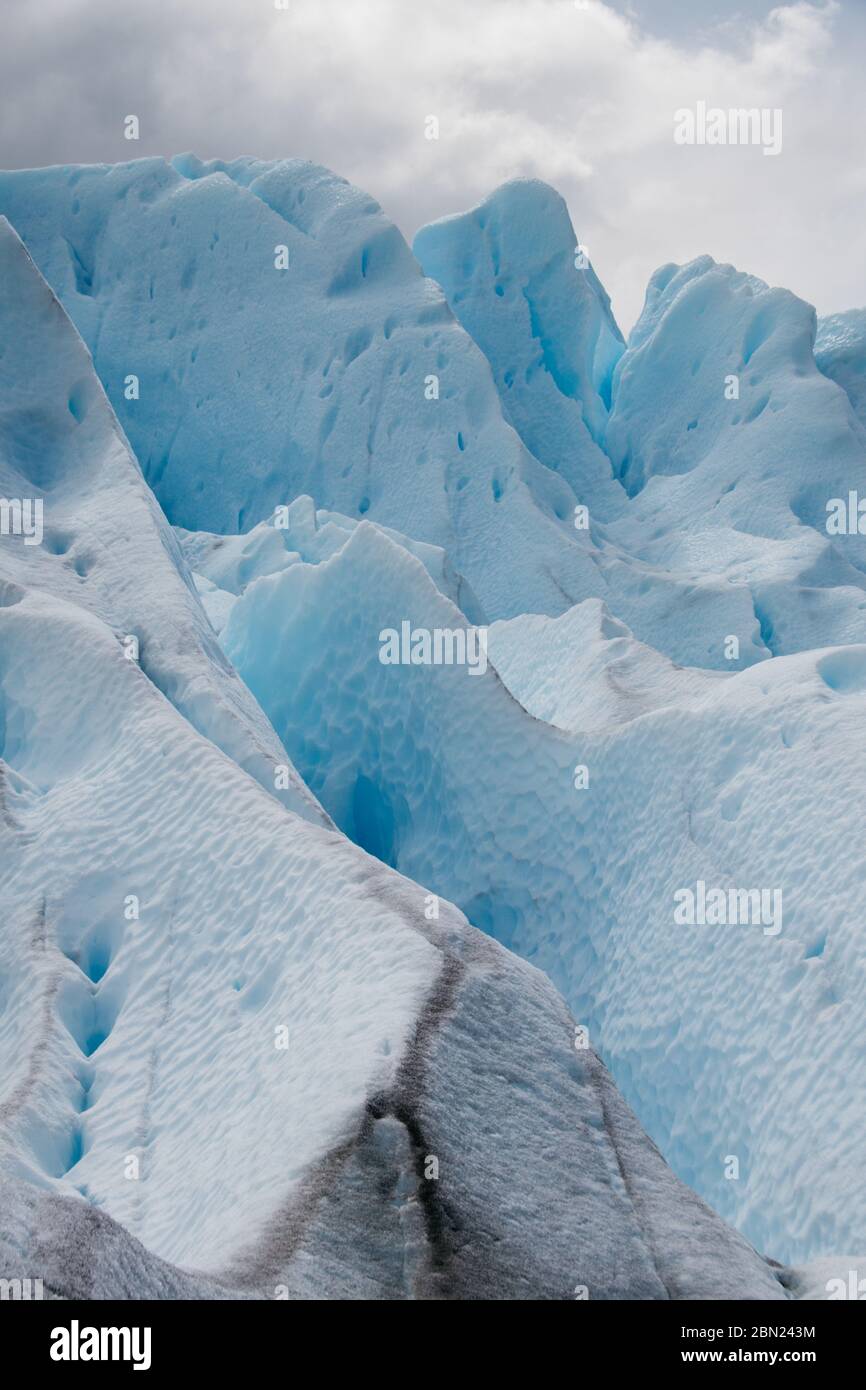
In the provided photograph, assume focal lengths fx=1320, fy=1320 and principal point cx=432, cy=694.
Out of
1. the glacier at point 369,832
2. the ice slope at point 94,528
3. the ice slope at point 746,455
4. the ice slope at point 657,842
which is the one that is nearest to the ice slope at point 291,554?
the glacier at point 369,832

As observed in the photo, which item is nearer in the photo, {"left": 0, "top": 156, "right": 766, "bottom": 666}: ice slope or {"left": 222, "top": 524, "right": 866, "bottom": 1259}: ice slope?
{"left": 222, "top": 524, "right": 866, "bottom": 1259}: ice slope

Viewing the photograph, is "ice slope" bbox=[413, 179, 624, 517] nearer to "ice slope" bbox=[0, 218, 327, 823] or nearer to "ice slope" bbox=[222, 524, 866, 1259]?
"ice slope" bbox=[222, 524, 866, 1259]

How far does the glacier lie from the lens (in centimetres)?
437

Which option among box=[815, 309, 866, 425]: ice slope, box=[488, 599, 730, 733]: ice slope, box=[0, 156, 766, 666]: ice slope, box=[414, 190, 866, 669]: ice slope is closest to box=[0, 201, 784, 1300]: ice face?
box=[488, 599, 730, 733]: ice slope

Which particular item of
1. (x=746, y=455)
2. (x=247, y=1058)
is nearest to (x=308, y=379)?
(x=746, y=455)

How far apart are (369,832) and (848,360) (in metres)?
19.7

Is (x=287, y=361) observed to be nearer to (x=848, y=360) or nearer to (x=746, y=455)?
(x=746, y=455)

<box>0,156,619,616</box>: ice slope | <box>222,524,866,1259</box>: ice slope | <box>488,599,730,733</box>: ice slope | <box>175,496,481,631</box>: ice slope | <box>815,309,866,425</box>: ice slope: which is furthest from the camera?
<box>815,309,866,425</box>: ice slope

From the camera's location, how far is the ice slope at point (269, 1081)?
3963 millimetres

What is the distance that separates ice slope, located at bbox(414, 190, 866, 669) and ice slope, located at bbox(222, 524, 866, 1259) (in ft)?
30.7

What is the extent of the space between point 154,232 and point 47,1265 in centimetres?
1858

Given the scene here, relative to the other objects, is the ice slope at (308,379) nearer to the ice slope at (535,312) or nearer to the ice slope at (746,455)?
the ice slope at (746,455)

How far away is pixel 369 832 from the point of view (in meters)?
10.6
